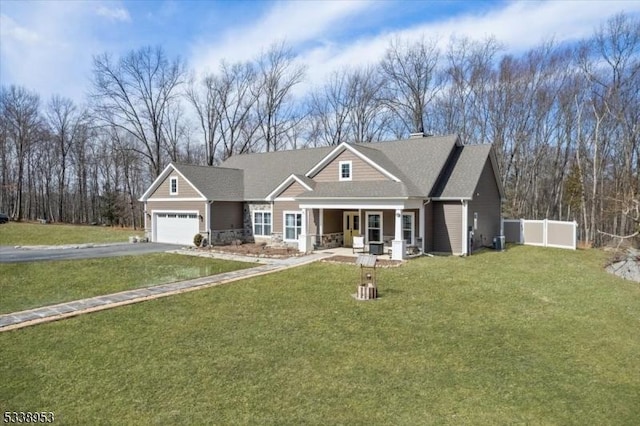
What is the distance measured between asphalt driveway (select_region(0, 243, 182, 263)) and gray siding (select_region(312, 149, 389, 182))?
9.59 m

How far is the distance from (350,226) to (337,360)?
15224mm

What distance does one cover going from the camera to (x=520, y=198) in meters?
33.5

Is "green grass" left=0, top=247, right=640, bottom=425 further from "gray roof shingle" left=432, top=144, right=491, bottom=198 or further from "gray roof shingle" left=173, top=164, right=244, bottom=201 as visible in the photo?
"gray roof shingle" left=173, top=164, right=244, bottom=201

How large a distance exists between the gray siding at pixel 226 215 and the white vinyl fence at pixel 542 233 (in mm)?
16280

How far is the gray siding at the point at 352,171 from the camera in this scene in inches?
796

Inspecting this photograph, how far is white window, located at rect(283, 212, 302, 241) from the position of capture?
22.1 m

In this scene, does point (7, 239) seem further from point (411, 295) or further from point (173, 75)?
point (411, 295)

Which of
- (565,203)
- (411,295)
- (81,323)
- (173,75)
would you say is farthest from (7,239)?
(565,203)

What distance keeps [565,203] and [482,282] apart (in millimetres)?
24839

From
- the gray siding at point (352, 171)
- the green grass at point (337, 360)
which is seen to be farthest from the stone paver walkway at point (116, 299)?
the gray siding at point (352, 171)

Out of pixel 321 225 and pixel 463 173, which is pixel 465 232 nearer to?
pixel 463 173

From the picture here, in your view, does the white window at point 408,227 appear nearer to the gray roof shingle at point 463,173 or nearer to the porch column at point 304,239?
the gray roof shingle at point 463,173

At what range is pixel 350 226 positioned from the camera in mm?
22219

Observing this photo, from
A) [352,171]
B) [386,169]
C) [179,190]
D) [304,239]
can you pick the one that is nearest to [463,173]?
[386,169]
